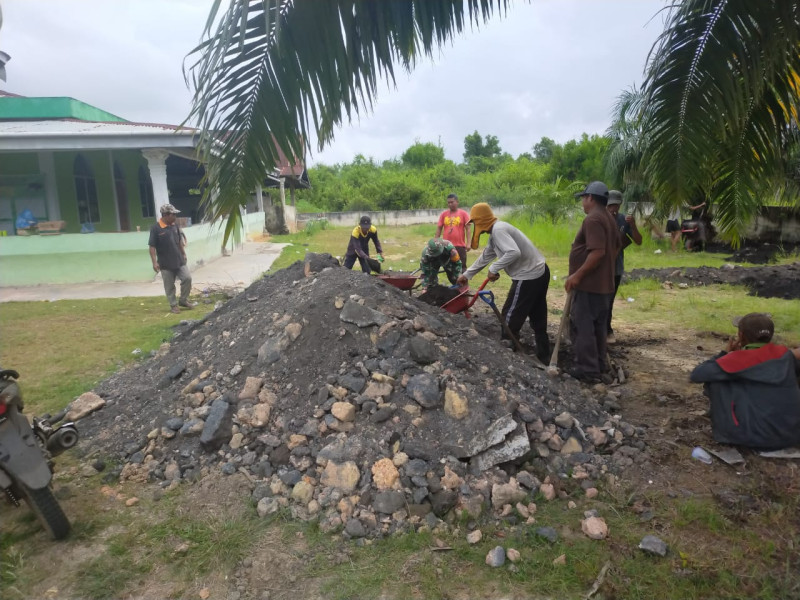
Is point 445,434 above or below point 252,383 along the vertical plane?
below

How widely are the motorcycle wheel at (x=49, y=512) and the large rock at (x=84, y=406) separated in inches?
53.8

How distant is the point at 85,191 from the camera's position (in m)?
12.2

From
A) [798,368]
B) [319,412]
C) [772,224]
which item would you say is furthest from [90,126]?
[772,224]

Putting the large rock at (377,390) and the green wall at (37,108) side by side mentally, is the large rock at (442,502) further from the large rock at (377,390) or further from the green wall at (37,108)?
the green wall at (37,108)

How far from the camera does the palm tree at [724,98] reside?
3.03 m

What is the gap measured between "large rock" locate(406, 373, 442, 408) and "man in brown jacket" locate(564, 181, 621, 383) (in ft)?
5.50

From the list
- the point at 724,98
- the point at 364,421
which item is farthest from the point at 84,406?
the point at 724,98

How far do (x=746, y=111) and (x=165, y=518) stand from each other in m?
4.70

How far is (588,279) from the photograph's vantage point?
4.25 meters

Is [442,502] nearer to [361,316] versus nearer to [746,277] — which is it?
[361,316]

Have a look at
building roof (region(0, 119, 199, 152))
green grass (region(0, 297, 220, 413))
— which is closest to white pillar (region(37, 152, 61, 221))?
building roof (region(0, 119, 199, 152))

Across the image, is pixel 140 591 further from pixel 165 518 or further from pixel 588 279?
pixel 588 279

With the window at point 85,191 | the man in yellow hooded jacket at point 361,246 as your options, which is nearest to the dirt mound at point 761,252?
the man in yellow hooded jacket at point 361,246

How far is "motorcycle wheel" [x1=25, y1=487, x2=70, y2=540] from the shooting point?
2.48 metres
